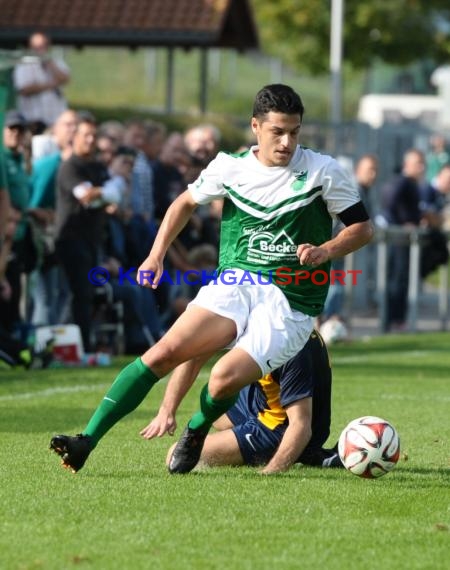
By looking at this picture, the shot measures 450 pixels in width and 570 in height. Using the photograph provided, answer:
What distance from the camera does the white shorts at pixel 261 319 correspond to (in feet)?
25.2

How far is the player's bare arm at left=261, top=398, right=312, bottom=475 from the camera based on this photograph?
26.7 feet

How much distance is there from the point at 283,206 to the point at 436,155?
20251 millimetres

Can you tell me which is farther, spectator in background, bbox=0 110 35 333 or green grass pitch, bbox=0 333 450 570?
spectator in background, bbox=0 110 35 333

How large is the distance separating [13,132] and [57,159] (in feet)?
3.19

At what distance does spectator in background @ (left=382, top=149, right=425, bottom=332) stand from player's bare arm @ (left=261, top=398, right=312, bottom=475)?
11.7 m

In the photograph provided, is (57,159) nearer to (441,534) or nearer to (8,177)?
(8,177)

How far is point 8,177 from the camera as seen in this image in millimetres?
13992

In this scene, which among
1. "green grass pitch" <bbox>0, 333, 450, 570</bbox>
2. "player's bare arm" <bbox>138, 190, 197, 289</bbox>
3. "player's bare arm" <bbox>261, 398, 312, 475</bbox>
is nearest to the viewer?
"green grass pitch" <bbox>0, 333, 450, 570</bbox>

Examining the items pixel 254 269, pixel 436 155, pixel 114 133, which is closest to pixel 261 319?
pixel 254 269

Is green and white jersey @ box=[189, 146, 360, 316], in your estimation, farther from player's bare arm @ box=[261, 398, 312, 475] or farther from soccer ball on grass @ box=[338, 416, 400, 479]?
soccer ball on grass @ box=[338, 416, 400, 479]

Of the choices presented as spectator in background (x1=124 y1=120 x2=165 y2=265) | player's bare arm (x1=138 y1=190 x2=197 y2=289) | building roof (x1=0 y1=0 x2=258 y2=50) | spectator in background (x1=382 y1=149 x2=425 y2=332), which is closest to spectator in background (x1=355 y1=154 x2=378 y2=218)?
spectator in background (x1=382 y1=149 x2=425 y2=332)

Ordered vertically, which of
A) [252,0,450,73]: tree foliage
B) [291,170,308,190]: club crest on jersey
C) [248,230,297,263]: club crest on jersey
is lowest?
[248,230,297,263]: club crest on jersey

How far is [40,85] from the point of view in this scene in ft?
57.9

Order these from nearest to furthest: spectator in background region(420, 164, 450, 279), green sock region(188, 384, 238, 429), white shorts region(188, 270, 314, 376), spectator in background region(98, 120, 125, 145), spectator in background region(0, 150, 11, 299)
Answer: white shorts region(188, 270, 314, 376)
green sock region(188, 384, 238, 429)
spectator in background region(0, 150, 11, 299)
spectator in background region(98, 120, 125, 145)
spectator in background region(420, 164, 450, 279)
